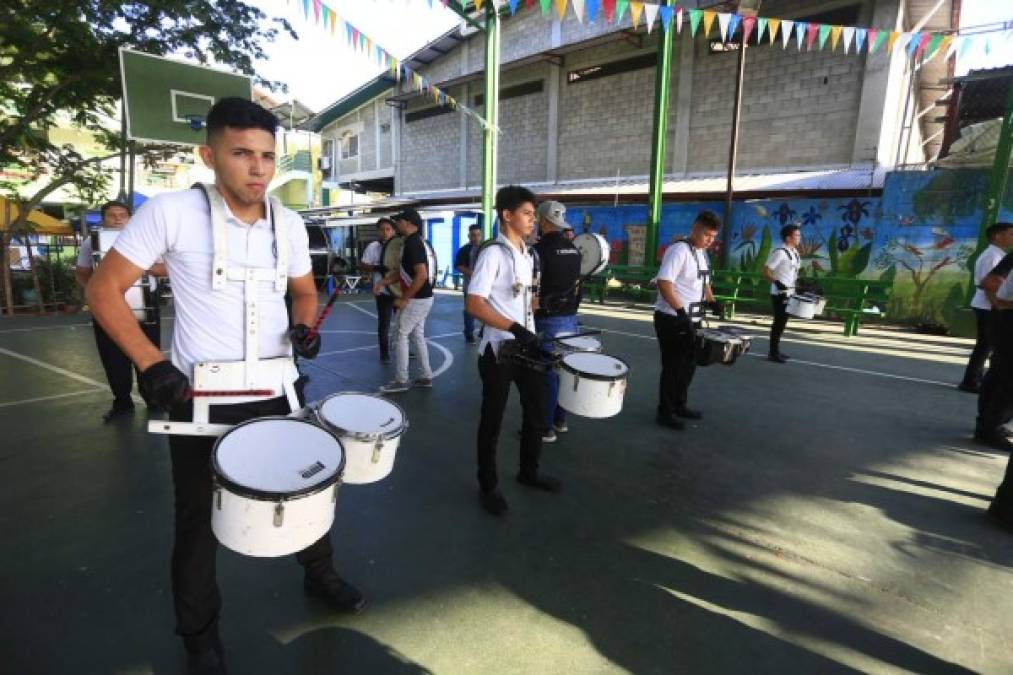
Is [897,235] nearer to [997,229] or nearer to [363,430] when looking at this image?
[997,229]

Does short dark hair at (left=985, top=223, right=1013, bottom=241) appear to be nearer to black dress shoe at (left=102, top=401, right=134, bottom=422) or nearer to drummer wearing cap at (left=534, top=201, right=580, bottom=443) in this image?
drummer wearing cap at (left=534, top=201, right=580, bottom=443)

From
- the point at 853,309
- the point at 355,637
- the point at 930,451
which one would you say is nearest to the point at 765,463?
the point at 930,451

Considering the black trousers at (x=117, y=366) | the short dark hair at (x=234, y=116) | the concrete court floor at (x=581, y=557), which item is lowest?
the concrete court floor at (x=581, y=557)

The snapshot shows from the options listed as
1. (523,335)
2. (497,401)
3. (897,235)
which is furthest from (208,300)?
(897,235)

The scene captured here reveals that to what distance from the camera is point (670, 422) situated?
15.7ft

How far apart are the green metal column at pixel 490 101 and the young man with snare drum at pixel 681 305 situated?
6627mm

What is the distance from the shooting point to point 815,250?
12688 mm

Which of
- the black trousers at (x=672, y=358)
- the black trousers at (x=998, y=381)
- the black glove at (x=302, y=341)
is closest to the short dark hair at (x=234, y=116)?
the black glove at (x=302, y=341)

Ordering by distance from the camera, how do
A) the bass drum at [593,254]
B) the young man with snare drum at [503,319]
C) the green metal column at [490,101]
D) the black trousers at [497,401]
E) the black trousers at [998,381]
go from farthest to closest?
1. the green metal column at [490,101]
2. the bass drum at [593,254]
3. the black trousers at [998,381]
4. the black trousers at [497,401]
5. the young man with snare drum at [503,319]

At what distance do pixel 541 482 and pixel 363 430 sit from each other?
1695 millimetres

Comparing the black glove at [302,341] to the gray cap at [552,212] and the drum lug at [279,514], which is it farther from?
the gray cap at [552,212]

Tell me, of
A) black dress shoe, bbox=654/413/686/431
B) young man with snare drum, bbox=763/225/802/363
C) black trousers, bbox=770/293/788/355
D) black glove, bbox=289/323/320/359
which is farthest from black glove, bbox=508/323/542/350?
black trousers, bbox=770/293/788/355

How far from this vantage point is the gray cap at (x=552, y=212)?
150 inches

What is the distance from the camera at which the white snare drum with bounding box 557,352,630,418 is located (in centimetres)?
328
